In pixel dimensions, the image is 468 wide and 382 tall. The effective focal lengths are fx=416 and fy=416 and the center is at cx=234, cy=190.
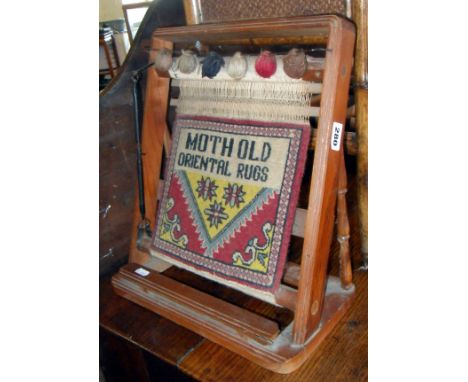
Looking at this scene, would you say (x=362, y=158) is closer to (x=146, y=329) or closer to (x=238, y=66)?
(x=238, y=66)

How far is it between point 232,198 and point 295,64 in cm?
31

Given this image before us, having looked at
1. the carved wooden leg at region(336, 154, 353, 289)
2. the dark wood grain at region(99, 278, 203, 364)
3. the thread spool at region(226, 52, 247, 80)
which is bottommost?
the dark wood grain at region(99, 278, 203, 364)

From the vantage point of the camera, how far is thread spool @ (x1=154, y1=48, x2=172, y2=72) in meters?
0.92

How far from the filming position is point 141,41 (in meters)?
1.09

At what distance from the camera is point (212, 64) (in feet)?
2.72

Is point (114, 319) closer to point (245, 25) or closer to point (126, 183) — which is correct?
point (126, 183)

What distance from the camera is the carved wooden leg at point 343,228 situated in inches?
32.6

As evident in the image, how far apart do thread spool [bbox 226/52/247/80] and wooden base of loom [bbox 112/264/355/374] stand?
0.47m

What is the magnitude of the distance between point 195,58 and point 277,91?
0.66ft

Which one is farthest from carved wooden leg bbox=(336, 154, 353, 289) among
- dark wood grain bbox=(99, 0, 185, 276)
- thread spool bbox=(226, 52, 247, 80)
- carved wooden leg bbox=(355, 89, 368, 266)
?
dark wood grain bbox=(99, 0, 185, 276)

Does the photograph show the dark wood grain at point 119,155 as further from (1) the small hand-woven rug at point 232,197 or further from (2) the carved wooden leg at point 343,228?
(2) the carved wooden leg at point 343,228

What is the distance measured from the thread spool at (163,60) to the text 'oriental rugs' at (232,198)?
0.12m

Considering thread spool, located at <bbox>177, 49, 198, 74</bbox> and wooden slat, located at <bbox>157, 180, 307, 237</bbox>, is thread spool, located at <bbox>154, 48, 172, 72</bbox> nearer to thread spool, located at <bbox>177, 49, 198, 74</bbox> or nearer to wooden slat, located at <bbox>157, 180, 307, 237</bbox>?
thread spool, located at <bbox>177, 49, 198, 74</bbox>

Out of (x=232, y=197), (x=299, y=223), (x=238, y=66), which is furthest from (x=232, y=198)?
(x=238, y=66)
